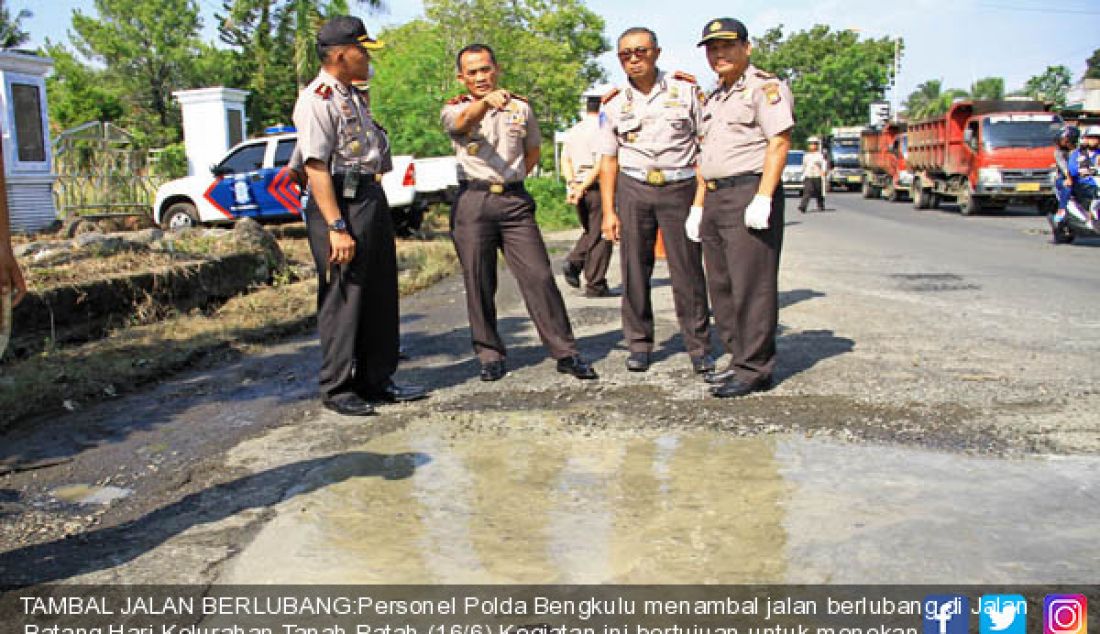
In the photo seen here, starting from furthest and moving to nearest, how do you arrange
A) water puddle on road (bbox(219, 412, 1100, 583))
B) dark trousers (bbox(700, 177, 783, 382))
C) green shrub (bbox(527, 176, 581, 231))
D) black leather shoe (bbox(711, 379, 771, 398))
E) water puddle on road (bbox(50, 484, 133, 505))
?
green shrub (bbox(527, 176, 581, 231)) → dark trousers (bbox(700, 177, 783, 382)) → black leather shoe (bbox(711, 379, 771, 398)) → water puddle on road (bbox(50, 484, 133, 505)) → water puddle on road (bbox(219, 412, 1100, 583))

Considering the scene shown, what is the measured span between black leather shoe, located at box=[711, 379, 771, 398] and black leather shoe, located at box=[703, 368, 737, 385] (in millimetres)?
52

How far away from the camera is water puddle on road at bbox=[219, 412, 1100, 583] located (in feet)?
8.89

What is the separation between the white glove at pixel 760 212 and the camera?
185 inches

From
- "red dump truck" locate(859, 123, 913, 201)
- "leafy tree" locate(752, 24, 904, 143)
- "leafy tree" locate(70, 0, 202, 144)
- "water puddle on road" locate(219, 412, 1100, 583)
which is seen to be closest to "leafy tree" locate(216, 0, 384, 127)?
"leafy tree" locate(70, 0, 202, 144)

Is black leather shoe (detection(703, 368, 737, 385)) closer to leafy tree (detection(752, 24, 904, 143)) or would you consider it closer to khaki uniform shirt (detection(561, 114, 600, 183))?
khaki uniform shirt (detection(561, 114, 600, 183))

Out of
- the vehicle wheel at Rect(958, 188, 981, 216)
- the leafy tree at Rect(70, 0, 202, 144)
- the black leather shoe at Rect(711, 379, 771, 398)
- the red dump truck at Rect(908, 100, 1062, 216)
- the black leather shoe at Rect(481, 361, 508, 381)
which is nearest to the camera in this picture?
the black leather shoe at Rect(711, 379, 771, 398)

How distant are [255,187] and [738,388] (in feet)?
37.4

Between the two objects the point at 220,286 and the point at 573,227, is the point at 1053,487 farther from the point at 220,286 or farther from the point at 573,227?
the point at 573,227

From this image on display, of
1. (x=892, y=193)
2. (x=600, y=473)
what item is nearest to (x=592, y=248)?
(x=600, y=473)

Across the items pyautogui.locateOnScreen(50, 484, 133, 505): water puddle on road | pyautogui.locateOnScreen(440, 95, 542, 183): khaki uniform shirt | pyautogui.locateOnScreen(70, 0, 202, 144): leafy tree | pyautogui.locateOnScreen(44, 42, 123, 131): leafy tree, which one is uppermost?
pyautogui.locateOnScreen(70, 0, 202, 144): leafy tree

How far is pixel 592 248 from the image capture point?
27.7ft

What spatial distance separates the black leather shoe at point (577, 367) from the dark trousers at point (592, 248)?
3044 millimetres

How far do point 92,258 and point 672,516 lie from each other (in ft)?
22.2

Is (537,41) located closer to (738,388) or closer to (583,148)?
(583,148)
